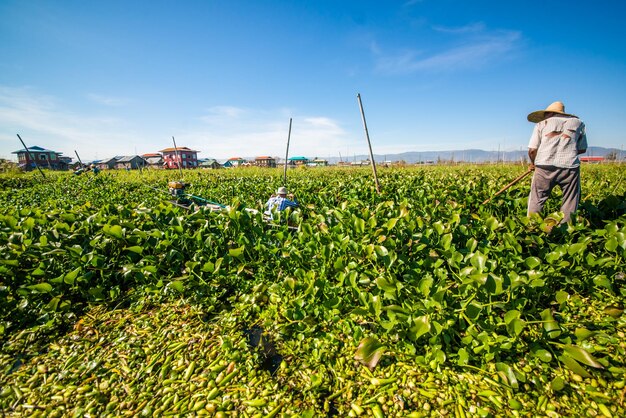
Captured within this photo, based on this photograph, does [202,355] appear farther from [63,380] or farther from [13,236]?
[13,236]

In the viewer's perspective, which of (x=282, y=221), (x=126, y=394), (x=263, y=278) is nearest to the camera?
(x=126, y=394)

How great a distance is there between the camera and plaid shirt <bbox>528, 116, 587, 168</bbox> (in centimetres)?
359

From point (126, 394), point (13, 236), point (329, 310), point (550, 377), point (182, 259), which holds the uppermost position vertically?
point (13, 236)

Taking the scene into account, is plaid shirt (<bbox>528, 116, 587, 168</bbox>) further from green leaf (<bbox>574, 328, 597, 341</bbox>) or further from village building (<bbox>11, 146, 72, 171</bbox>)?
village building (<bbox>11, 146, 72, 171</bbox>)

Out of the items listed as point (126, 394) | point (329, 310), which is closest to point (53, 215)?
point (126, 394)

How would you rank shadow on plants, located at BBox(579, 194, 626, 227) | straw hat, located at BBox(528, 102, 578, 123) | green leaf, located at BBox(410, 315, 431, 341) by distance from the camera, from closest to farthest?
green leaf, located at BBox(410, 315, 431, 341) → shadow on plants, located at BBox(579, 194, 626, 227) → straw hat, located at BBox(528, 102, 578, 123)

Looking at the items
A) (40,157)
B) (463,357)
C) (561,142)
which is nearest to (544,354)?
(463,357)

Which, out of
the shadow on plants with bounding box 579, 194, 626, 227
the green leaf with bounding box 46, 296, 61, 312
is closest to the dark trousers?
the shadow on plants with bounding box 579, 194, 626, 227

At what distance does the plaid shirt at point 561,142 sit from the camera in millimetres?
3586

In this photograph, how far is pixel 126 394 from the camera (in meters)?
1.91

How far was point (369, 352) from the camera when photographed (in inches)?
67.8

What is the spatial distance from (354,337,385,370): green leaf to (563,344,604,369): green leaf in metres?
1.03

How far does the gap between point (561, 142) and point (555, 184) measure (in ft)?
1.85

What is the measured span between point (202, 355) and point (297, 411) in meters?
0.94
